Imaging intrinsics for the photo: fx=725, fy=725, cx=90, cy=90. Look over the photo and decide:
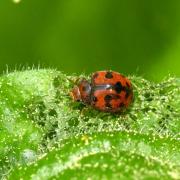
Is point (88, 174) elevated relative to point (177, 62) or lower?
lower

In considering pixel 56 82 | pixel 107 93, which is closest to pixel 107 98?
pixel 107 93

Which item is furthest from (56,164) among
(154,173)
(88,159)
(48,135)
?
(48,135)

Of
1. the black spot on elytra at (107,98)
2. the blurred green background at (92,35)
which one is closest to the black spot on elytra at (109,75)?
the black spot on elytra at (107,98)

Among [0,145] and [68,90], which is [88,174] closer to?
[0,145]

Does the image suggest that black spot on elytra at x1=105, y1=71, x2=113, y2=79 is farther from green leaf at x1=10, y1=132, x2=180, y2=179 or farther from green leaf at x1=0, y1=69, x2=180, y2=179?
green leaf at x1=10, y1=132, x2=180, y2=179

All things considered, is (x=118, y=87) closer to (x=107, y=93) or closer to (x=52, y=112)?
(x=107, y=93)
